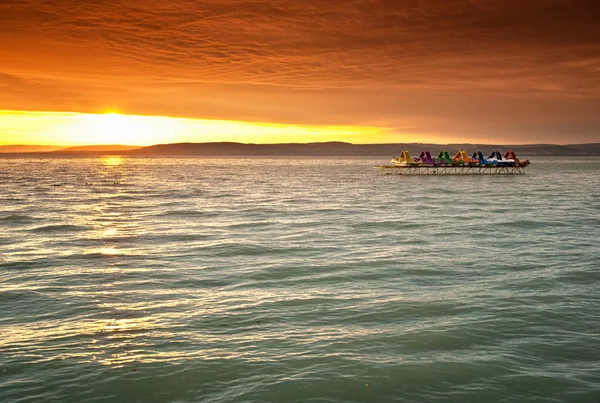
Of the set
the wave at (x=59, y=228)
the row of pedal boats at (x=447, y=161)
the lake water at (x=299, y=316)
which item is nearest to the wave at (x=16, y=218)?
the wave at (x=59, y=228)

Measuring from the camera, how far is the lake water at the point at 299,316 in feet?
32.0

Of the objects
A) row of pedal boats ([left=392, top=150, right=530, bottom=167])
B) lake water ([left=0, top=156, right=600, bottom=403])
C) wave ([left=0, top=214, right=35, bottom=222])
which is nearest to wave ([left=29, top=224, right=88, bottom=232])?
lake water ([left=0, top=156, right=600, bottom=403])

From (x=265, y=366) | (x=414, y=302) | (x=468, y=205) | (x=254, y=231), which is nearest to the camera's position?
(x=265, y=366)

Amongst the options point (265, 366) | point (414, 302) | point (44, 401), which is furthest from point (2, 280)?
point (414, 302)

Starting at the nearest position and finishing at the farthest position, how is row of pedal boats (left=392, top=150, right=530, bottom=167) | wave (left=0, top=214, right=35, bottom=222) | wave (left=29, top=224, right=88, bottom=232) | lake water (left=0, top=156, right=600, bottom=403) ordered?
1. lake water (left=0, top=156, right=600, bottom=403)
2. wave (left=29, top=224, right=88, bottom=232)
3. wave (left=0, top=214, right=35, bottom=222)
4. row of pedal boats (left=392, top=150, right=530, bottom=167)

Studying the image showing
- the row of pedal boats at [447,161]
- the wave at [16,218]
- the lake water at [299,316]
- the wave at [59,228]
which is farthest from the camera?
the row of pedal boats at [447,161]

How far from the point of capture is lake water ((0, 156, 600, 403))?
974cm

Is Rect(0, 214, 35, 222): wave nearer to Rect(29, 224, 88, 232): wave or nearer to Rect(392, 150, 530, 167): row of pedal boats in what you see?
Rect(29, 224, 88, 232): wave

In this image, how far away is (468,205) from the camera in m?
45.2

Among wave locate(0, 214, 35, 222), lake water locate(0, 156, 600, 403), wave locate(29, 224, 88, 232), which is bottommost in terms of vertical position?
wave locate(0, 214, 35, 222)

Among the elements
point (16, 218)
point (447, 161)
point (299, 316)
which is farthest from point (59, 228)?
point (447, 161)

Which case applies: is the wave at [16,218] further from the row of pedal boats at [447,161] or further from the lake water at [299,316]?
the row of pedal boats at [447,161]

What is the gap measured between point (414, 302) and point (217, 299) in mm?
5053

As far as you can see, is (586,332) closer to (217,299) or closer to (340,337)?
(340,337)
